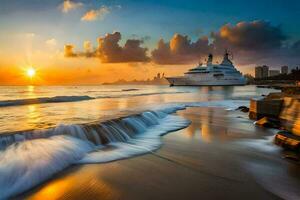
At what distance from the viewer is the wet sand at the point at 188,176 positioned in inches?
193

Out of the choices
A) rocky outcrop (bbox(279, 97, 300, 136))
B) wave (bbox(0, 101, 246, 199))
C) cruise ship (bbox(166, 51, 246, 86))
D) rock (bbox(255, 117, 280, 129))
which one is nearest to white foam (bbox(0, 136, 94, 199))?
wave (bbox(0, 101, 246, 199))

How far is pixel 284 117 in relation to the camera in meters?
→ 11.3

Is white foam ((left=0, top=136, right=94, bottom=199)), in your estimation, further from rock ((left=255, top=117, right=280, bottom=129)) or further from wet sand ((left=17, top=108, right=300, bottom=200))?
rock ((left=255, top=117, right=280, bottom=129))

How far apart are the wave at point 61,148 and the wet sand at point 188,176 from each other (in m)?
0.42

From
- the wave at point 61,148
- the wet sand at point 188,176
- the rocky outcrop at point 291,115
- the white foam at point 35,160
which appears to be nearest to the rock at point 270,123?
the rocky outcrop at point 291,115

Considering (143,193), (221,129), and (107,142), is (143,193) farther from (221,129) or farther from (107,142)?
(221,129)

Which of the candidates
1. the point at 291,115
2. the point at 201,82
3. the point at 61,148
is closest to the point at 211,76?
the point at 201,82

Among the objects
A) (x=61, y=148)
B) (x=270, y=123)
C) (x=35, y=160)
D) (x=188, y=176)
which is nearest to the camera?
(x=188, y=176)

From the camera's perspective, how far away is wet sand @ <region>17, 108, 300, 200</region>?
490 centimetres

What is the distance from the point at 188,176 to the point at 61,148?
13.1ft

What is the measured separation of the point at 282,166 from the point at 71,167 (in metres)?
5.44

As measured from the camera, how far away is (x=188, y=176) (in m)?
5.86

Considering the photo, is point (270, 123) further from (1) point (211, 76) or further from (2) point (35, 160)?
(1) point (211, 76)

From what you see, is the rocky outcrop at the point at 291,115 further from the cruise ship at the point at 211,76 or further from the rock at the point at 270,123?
the cruise ship at the point at 211,76
